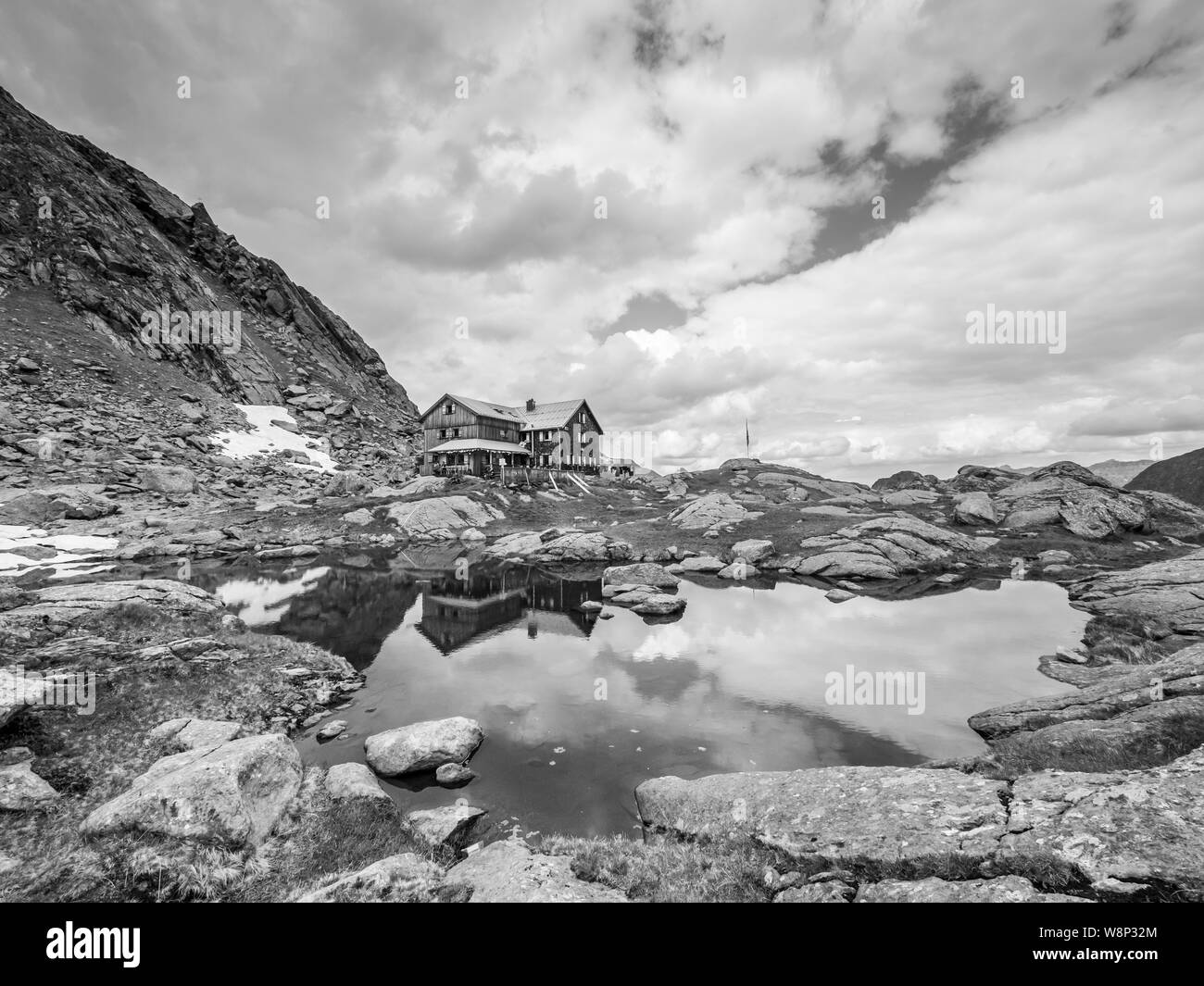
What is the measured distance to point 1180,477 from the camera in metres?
108

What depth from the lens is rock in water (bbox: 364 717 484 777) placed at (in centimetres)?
1359

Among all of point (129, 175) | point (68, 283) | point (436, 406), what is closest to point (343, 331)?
point (129, 175)

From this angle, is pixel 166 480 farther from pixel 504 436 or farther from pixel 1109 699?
pixel 1109 699

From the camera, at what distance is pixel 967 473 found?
92688mm

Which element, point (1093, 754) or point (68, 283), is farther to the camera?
point (68, 283)

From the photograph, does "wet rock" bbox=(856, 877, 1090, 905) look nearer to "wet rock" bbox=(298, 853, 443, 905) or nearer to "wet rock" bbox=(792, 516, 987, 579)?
"wet rock" bbox=(298, 853, 443, 905)

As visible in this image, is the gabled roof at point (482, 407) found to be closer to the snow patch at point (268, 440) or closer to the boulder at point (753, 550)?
the snow patch at point (268, 440)

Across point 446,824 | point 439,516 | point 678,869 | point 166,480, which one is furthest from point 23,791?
point 166,480

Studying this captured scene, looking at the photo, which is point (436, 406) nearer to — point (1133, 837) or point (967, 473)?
point (1133, 837)

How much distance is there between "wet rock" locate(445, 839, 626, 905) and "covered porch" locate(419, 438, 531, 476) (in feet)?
216

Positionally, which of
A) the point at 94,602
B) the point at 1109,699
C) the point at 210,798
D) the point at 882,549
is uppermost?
the point at 94,602

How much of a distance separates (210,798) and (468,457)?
6749cm

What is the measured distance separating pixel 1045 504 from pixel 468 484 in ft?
222

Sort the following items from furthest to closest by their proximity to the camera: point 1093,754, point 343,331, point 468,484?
point 343,331 → point 468,484 → point 1093,754
